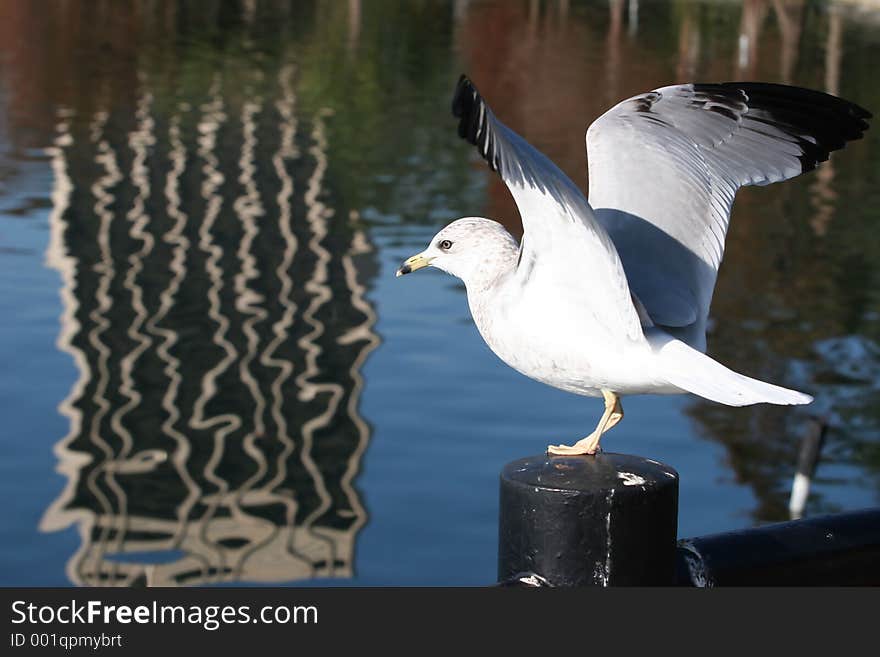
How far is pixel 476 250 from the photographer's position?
3697 millimetres

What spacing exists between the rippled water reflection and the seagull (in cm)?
887

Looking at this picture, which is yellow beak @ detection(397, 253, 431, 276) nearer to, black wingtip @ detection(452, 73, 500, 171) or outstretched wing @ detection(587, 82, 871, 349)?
outstretched wing @ detection(587, 82, 871, 349)

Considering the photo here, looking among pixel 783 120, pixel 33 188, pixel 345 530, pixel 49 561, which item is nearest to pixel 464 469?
pixel 345 530

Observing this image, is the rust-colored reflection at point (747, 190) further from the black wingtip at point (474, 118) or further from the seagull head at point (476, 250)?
the black wingtip at point (474, 118)

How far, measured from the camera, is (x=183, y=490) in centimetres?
1684

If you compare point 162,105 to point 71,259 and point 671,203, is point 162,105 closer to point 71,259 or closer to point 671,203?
point 71,259

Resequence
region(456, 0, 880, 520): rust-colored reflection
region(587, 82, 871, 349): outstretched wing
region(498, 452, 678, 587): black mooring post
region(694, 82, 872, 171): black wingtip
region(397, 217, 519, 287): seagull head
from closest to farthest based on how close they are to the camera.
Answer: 1. region(498, 452, 678, 587): black mooring post
2. region(397, 217, 519, 287): seagull head
3. region(587, 82, 871, 349): outstretched wing
4. region(694, 82, 872, 171): black wingtip
5. region(456, 0, 880, 520): rust-colored reflection

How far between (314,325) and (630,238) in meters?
21.5

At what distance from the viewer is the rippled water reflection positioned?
14914 mm

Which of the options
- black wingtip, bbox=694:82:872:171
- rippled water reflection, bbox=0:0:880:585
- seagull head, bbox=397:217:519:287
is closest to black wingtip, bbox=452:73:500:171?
seagull head, bbox=397:217:519:287

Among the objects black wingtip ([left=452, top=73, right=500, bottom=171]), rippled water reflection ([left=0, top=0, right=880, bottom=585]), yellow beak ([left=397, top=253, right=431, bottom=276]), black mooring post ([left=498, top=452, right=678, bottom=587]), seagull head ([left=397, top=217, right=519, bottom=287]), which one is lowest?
rippled water reflection ([left=0, top=0, right=880, bottom=585])

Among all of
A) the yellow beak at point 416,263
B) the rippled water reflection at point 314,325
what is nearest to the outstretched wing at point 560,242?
the yellow beak at point 416,263

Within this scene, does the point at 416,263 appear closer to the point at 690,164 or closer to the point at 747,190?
the point at 690,164

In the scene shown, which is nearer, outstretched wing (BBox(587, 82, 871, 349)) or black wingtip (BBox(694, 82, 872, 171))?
outstretched wing (BBox(587, 82, 871, 349))
